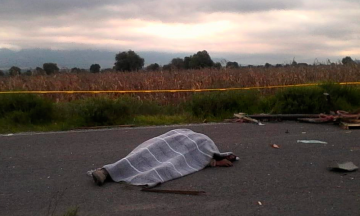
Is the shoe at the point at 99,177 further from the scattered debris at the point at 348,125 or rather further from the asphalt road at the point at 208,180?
the scattered debris at the point at 348,125

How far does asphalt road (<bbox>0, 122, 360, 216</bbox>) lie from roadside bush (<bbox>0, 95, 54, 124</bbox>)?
7.72ft

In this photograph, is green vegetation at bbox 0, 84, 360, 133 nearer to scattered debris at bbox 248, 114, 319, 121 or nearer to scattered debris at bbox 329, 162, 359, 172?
scattered debris at bbox 248, 114, 319, 121

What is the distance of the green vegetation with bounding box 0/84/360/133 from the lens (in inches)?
525

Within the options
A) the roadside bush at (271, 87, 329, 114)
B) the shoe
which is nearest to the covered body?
the shoe

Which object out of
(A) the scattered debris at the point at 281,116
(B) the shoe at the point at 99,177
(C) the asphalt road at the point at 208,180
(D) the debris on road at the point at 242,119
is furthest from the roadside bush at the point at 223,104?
(B) the shoe at the point at 99,177

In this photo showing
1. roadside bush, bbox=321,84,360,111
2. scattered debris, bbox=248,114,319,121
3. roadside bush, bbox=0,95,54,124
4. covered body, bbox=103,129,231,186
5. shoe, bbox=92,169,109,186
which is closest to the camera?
shoe, bbox=92,169,109,186

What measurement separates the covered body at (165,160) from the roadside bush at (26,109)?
6.41 m

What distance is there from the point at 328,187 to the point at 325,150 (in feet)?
8.26

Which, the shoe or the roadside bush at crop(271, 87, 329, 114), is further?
the roadside bush at crop(271, 87, 329, 114)

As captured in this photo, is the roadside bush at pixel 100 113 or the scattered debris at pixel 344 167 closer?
the scattered debris at pixel 344 167

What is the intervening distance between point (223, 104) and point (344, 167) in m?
7.22

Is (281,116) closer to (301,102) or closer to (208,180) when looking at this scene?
(301,102)

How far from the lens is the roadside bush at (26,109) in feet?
44.4

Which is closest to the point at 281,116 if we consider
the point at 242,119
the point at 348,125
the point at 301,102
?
the point at 242,119
